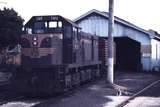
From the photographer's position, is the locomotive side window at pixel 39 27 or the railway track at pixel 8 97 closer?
the railway track at pixel 8 97

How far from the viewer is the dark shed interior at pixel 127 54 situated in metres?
48.9

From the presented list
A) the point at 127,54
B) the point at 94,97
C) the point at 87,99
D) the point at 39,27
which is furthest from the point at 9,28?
the point at 87,99

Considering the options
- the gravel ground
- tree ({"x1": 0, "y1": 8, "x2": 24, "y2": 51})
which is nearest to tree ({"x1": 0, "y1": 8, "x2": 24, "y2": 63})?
tree ({"x1": 0, "y1": 8, "x2": 24, "y2": 51})

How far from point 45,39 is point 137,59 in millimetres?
28793

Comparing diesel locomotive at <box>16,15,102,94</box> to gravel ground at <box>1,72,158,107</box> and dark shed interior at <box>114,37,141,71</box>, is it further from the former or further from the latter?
dark shed interior at <box>114,37,141,71</box>

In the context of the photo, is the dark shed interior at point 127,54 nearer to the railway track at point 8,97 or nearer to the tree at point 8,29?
the tree at point 8,29

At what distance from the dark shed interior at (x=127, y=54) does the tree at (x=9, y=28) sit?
13.3 metres

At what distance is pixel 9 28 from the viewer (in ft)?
127

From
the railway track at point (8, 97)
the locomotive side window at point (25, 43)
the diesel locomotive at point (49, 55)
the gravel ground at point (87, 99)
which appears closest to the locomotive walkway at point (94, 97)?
the gravel ground at point (87, 99)

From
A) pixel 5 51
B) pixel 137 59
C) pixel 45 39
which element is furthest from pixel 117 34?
pixel 45 39

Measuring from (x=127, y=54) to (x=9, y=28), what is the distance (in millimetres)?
16041

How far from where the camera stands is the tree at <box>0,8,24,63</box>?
38147 mm

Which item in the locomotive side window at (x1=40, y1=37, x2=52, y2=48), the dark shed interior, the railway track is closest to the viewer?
the railway track

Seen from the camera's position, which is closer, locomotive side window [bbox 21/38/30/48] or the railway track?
the railway track
